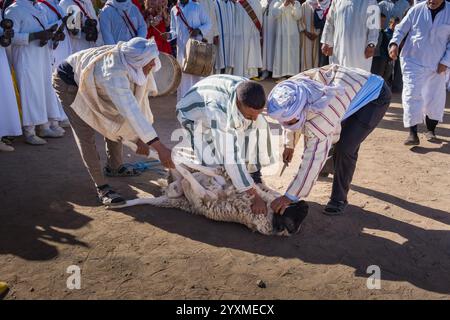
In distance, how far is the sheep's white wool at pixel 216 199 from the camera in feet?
13.3

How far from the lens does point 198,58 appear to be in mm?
6625

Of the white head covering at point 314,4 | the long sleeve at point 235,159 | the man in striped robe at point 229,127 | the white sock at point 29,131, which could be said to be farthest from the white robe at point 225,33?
the long sleeve at point 235,159

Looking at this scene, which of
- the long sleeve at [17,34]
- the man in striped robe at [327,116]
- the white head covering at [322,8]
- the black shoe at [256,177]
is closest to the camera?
the man in striped robe at [327,116]

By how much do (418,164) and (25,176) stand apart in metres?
4.18

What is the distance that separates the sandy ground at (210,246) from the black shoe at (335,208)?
0.06 metres

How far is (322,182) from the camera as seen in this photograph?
5.22 m

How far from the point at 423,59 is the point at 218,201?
3722 millimetres

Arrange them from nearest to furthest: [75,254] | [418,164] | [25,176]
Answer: [75,254] < [25,176] < [418,164]

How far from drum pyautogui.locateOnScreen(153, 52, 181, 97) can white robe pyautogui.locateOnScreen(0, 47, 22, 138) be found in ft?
5.70

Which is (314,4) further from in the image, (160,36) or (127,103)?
(127,103)

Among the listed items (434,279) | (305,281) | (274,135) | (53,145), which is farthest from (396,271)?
(53,145)

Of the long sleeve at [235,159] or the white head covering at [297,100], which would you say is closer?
the white head covering at [297,100]

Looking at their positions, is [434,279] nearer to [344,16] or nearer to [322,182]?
[322,182]

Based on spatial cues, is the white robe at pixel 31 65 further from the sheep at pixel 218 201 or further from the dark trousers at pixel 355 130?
the dark trousers at pixel 355 130
